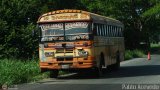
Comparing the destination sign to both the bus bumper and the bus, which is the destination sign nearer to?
the bus

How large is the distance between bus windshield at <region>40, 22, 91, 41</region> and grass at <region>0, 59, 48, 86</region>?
1.71 meters

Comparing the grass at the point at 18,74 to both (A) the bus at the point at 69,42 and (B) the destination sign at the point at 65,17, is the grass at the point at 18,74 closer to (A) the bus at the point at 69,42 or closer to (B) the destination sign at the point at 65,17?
(A) the bus at the point at 69,42

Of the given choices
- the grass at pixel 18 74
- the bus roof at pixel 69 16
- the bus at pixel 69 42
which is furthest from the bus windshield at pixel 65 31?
the grass at pixel 18 74

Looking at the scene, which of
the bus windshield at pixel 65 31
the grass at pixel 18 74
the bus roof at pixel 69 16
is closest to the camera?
the grass at pixel 18 74

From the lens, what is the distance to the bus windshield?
68.6ft

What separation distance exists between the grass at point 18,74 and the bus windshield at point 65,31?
1.71 meters

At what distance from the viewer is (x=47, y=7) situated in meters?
48.8

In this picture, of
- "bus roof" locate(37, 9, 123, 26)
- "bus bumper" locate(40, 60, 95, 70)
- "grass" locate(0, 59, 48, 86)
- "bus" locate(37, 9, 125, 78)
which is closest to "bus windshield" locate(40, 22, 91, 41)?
"bus" locate(37, 9, 125, 78)

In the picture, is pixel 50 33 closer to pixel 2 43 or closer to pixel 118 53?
pixel 118 53

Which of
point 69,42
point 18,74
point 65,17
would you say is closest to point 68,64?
point 69,42

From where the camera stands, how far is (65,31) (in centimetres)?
2119

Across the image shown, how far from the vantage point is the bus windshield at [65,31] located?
68.6ft

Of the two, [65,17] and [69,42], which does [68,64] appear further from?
[65,17]

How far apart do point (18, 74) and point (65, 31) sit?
3.06 meters
